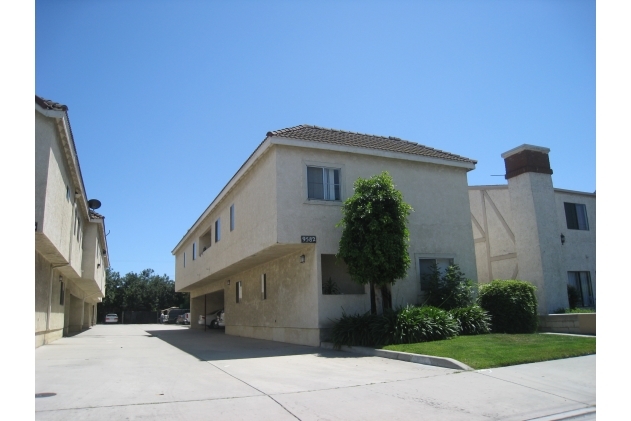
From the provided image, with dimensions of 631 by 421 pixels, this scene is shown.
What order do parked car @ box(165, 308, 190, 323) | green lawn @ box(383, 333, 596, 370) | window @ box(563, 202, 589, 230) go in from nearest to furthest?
green lawn @ box(383, 333, 596, 370) → window @ box(563, 202, 589, 230) → parked car @ box(165, 308, 190, 323)

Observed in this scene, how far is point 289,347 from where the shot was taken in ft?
49.3

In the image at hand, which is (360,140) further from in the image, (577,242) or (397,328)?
(577,242)

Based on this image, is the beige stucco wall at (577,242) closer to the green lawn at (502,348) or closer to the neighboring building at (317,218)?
the neighboring building at (317,218)

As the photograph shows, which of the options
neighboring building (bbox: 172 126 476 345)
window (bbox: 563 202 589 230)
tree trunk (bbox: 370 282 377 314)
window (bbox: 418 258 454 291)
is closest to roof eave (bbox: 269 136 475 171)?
neighboring building (bbox: 172 126 476 345)

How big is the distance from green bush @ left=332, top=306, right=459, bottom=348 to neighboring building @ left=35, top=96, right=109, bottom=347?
8.27 meters

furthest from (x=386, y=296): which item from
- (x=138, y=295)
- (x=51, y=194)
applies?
(x=138, y=295)

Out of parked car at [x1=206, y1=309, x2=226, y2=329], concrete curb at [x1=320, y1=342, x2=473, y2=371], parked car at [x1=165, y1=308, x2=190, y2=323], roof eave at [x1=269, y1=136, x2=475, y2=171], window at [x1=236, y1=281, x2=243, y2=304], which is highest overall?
roof eave at [x1=269, y1=136, x2=475, y2=171]

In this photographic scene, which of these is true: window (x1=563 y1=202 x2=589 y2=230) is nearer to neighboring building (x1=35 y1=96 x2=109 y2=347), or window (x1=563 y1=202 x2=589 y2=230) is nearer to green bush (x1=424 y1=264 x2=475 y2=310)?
green bush (x1=424 y1=264 x2=475 y2=310)

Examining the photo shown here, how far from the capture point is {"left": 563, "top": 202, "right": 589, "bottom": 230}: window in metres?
20.6

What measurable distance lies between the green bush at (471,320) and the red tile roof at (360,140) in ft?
19.0

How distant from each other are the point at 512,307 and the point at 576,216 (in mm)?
8124

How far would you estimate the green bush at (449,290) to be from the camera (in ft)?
50.5

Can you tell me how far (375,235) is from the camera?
44.7 feet

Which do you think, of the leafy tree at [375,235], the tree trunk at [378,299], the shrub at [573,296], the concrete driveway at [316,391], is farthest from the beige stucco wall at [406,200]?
the shrub at [573,296]
